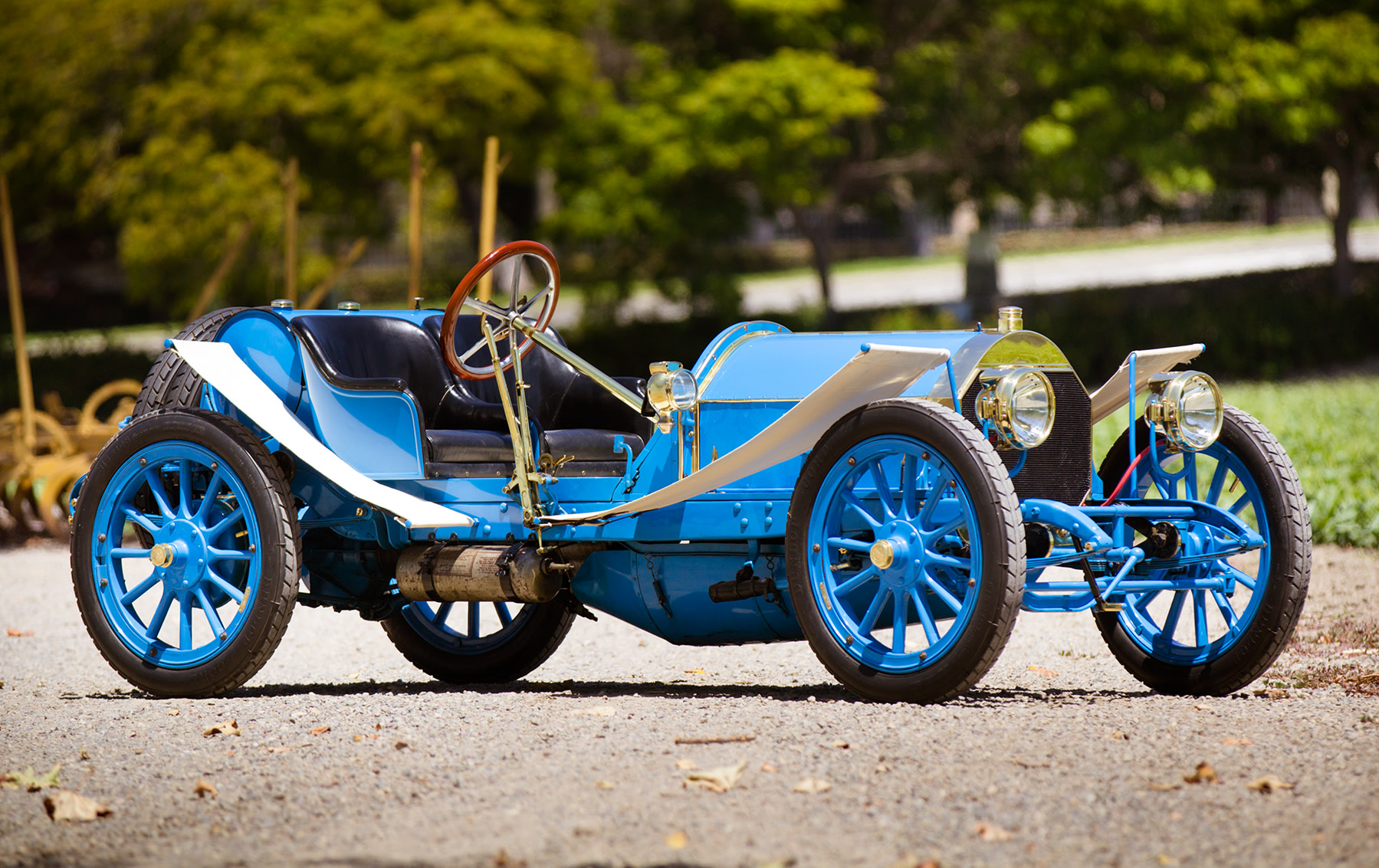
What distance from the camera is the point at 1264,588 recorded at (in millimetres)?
5031

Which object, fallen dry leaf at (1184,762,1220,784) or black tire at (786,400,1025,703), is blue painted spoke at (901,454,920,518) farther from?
fallen dry leaf at (1184,762,1220,784)

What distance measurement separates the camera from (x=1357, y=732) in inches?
176

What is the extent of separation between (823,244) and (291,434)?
16.3 m

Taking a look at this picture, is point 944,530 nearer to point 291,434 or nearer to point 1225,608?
point 1225,608

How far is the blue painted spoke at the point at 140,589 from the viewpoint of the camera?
220 inches

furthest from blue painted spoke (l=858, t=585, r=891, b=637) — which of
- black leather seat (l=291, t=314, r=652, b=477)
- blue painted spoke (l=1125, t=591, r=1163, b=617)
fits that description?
black leather seat (l=291, t=314, r=652, b=477)

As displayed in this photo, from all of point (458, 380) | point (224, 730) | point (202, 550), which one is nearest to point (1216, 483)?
point (458, 380)

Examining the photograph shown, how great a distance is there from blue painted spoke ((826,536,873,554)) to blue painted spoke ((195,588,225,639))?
2.21 meters

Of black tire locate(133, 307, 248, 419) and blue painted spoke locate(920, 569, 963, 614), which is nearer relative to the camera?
blue painted spoke locate(920, 569, 963, 614)

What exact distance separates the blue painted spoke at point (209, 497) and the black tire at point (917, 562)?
210 cm

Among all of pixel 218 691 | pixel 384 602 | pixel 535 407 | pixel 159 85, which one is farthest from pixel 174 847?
pixel 159 85

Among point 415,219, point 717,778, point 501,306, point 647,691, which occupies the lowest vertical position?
point 647,691

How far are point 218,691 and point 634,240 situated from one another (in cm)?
1566

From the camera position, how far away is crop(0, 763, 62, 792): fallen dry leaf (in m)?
4.26
